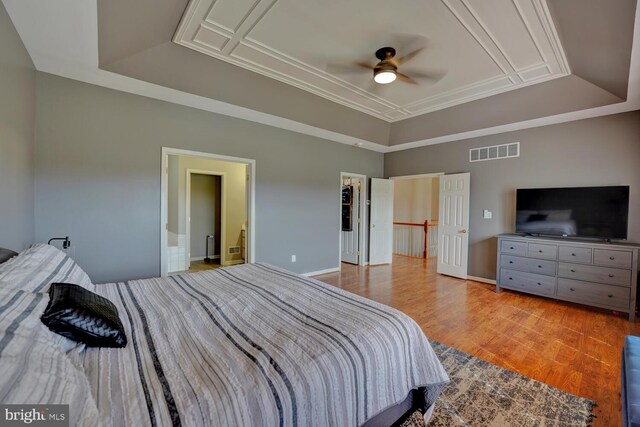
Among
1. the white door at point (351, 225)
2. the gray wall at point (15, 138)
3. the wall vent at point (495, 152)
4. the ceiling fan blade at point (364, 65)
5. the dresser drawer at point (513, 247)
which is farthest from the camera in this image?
the white door at point (351, 225)

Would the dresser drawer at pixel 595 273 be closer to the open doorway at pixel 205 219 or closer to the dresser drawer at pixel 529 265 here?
the dresser drawer at pixel 529 265

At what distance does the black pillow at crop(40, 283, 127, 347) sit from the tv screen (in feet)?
16.6

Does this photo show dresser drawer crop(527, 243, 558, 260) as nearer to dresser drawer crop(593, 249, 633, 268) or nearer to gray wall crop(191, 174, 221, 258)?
dresser drawer crop(593, 249, 633, 268)

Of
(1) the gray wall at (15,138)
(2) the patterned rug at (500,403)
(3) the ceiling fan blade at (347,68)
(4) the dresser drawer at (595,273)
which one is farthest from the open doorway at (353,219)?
(1) the gray wall at (15,138)

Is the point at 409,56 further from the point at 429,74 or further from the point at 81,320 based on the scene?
the point at 81,320

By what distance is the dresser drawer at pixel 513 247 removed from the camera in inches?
153

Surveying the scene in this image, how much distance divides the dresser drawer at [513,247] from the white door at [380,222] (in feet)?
7.71

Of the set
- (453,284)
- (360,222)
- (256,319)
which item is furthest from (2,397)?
(360,222)

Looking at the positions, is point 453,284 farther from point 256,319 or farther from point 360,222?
point 256,319

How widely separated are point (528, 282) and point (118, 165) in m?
5.68

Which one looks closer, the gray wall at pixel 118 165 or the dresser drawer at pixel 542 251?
the gray wall at pixel 118 165

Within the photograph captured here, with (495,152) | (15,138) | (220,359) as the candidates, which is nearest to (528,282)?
(495,152)

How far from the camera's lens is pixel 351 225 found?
6.09 m

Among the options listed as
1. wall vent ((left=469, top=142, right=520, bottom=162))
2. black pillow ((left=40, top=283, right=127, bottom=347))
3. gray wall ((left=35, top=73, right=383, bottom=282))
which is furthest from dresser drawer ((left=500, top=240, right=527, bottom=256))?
black pillow ((left=40, top=283, right=127, bottom=347))
